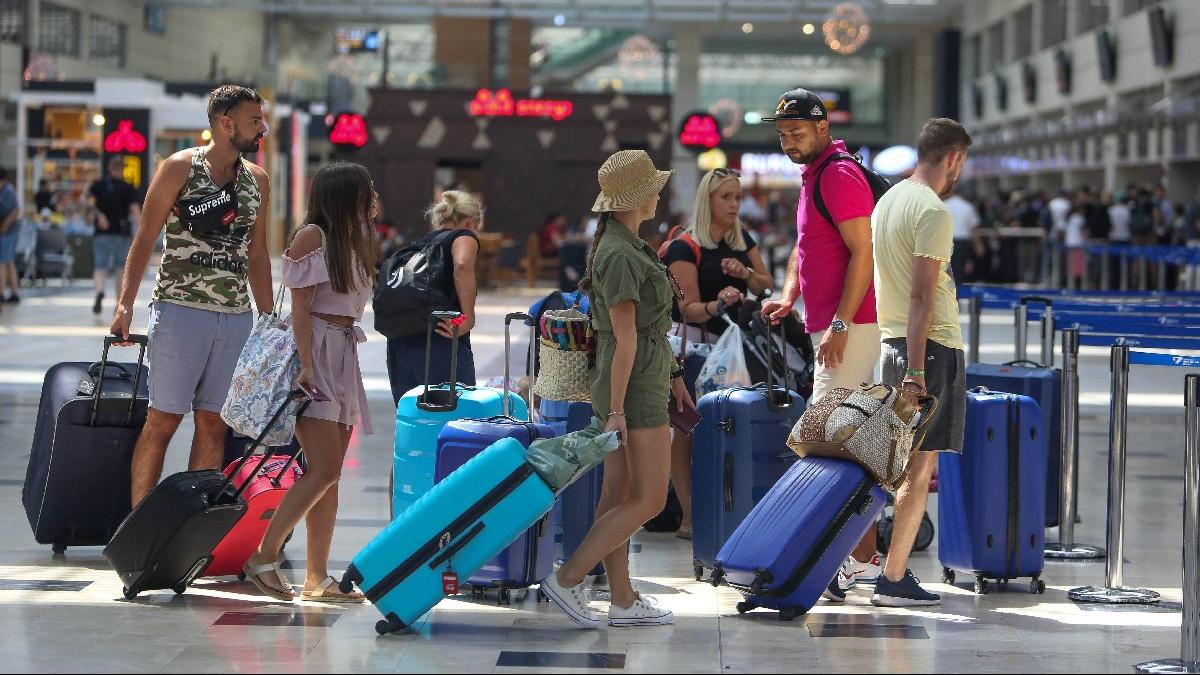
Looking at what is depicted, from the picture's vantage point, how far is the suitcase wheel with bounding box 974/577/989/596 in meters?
6.12

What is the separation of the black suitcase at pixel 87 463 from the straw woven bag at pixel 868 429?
243cm

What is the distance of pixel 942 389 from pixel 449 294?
6.21 ft

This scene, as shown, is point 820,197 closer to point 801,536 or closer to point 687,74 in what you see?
point 801,536

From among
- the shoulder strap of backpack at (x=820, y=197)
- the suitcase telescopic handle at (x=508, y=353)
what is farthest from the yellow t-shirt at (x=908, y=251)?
the suitcase telescopic handle at (x=508, y=353)

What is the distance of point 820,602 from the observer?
5895 mm

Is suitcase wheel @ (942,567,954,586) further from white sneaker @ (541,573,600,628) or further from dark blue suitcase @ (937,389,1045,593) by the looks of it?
white sneaker @ (541,573,600,628)

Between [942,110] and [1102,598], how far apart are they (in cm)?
4362

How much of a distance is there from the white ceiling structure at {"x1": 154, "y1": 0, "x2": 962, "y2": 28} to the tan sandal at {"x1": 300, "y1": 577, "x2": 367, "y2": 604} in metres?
35.0

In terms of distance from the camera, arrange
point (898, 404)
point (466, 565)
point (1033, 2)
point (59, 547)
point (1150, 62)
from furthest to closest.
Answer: point (1033, 2)
point (1150, 62)
point (59, 547)
point (898, 404)
point (466, 565)

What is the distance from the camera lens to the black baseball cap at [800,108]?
5.89 m

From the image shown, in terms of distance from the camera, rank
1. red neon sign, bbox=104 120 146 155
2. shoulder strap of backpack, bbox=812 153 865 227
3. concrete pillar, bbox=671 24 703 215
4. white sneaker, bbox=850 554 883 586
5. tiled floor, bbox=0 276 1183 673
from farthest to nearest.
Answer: concrete pillar, bbox=671 24 703 215
red neon sign, bbox=104 120 146 155
white sneaker, bbox=850 554 883 586
shoulder strap of backpack, bbox=812 153 865 227
tiled floor, bbox=0 276 1183 673

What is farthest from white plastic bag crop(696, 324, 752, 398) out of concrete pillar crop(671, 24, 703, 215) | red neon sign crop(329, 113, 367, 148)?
concrete pillar crop(671, 24, 703, 215)

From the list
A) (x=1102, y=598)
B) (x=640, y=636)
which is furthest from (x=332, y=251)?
(x=1102, y=598)

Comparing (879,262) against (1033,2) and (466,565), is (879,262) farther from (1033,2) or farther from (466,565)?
(1033,2)
